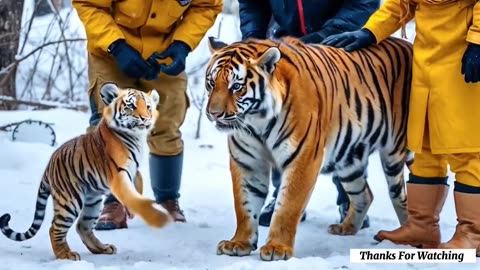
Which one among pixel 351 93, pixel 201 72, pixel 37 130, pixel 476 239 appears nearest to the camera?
pixel 476 239

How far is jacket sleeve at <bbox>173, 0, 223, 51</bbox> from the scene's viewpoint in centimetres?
454

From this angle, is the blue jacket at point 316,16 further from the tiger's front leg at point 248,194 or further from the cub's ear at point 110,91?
the cub's ear at point 110,91

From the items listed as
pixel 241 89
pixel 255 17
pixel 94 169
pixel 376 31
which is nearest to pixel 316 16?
pixel 255 17

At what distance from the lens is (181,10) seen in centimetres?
453

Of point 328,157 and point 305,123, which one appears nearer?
point 305,123

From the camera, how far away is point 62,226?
3.69m

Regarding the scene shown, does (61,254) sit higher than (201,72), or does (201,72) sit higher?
(61,254)

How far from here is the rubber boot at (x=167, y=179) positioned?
4.85 m

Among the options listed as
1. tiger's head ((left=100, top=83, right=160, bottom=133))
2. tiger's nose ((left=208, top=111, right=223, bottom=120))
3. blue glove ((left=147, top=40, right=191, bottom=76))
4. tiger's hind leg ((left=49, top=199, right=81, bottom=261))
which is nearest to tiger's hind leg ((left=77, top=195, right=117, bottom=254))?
tiger's hind leg ((left=49, top=199, right=81, bottom=261))

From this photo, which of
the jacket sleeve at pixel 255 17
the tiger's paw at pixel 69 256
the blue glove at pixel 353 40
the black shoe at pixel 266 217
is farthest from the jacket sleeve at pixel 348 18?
the tiger's paw at pixel 69 256

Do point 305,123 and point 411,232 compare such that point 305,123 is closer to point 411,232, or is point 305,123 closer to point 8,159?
point 411,232

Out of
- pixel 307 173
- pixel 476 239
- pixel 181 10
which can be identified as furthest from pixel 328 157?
pixel 181 10

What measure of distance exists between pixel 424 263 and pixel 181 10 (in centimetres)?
192

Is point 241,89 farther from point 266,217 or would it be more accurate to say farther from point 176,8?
point 266,217
